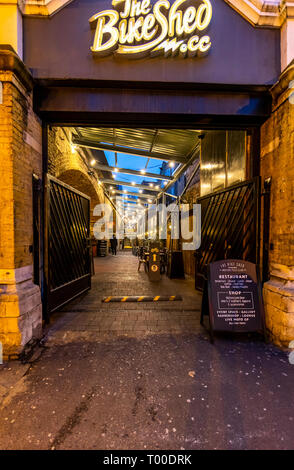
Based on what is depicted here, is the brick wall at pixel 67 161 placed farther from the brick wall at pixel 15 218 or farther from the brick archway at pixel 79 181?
the brick wall at pixel 15 218

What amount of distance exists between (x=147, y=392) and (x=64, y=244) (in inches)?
146

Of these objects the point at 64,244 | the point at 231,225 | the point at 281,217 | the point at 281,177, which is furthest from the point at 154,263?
the point at 281,177

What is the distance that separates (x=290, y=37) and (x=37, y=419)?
6.58m

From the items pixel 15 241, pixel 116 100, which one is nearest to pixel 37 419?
pixel 15 241

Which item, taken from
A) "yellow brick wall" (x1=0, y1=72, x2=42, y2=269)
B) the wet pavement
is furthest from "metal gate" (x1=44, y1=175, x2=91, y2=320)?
the wet pavement

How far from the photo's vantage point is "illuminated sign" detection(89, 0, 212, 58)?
361cm

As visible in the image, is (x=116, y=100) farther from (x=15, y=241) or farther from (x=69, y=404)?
(x=69, y=404)

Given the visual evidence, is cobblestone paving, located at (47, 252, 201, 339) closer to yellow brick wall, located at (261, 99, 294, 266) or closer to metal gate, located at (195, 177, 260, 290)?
metal gate, located at (195, 177, 260, 290)

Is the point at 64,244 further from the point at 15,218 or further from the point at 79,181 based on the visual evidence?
the point at 79,181

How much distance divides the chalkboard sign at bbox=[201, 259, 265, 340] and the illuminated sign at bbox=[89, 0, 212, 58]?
390 cm

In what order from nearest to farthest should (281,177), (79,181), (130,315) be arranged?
1. (281,177)
2. (130,315)
3. (79,181)

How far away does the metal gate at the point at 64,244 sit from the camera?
4203 millimetres

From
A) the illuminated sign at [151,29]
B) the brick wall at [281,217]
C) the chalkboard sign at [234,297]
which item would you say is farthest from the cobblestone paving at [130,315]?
the illuminated sign at [151,29]

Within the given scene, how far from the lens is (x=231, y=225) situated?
199 inches
